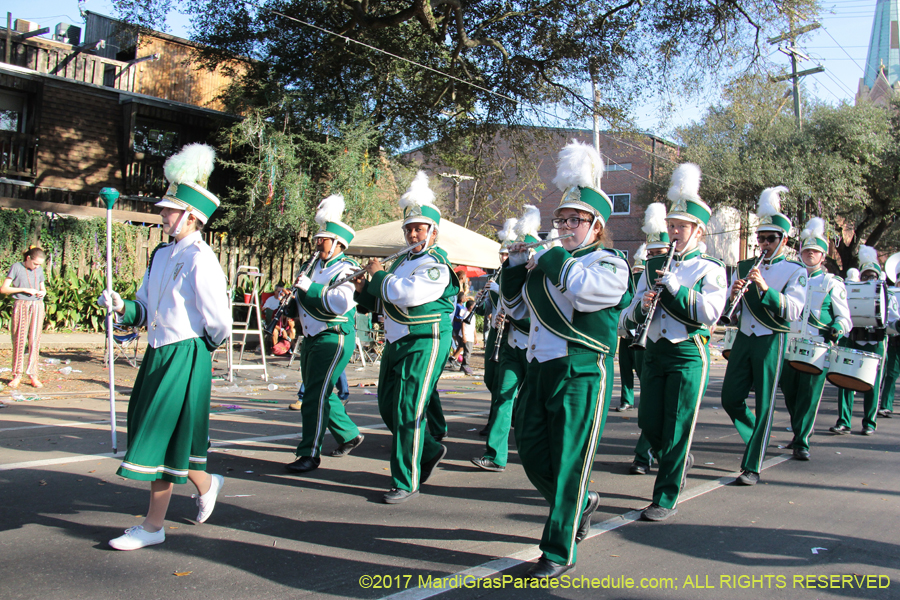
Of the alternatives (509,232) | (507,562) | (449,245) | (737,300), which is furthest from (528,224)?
(449,245)

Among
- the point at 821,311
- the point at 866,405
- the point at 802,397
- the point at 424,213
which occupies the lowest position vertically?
the point at 866,405

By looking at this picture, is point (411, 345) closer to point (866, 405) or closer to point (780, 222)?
point (780, 222)

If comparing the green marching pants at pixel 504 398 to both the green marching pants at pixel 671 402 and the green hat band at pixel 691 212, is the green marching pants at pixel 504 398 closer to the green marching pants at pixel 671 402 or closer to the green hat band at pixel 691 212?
the green marching pants at pixel 671 402

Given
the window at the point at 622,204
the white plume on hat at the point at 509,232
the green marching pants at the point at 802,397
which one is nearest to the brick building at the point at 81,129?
the white plume on hat at the point at 509,232

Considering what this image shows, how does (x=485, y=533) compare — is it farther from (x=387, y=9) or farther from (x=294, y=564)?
(x=387, y=9)

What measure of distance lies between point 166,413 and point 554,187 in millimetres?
22791

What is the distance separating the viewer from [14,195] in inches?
669

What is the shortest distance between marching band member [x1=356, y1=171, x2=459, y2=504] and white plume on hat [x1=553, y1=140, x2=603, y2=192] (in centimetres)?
142

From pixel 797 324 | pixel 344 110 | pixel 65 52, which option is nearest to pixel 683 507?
pixel 797 324

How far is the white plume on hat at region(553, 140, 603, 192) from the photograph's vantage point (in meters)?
3.95

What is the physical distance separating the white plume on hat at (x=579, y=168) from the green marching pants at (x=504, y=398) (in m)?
2.56

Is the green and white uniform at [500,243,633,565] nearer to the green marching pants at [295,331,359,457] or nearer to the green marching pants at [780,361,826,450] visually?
the green marching pants at [295,331,359,457]

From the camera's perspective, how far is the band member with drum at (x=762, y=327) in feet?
19.6

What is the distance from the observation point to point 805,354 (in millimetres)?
6387
